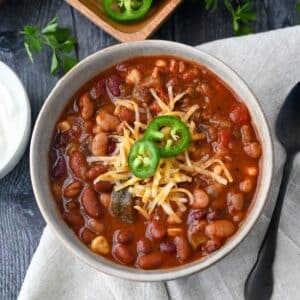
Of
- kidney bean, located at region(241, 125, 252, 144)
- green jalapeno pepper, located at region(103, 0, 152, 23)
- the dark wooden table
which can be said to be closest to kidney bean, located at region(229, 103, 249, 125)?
kidney bean, located at region(241, 125, 252, 144)

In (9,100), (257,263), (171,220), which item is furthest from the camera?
(9,100)

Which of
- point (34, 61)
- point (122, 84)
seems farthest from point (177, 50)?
point (34, 61)

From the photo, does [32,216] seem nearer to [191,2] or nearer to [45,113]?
[45,113]

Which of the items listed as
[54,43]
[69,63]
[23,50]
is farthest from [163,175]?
[23,50]

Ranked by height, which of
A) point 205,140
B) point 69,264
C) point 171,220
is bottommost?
point 69,264

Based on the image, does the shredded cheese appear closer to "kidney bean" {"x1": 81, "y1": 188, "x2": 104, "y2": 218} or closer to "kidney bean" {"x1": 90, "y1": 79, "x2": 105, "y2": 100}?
"kidney bean" {"x1": 81, "y1": 188, "x2": 104, "y2": 218}

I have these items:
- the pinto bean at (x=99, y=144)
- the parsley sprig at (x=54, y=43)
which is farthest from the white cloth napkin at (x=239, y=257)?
the parsley sprig at (x=54, y=43)

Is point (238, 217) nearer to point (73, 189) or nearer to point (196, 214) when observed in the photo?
point (196, 214)
